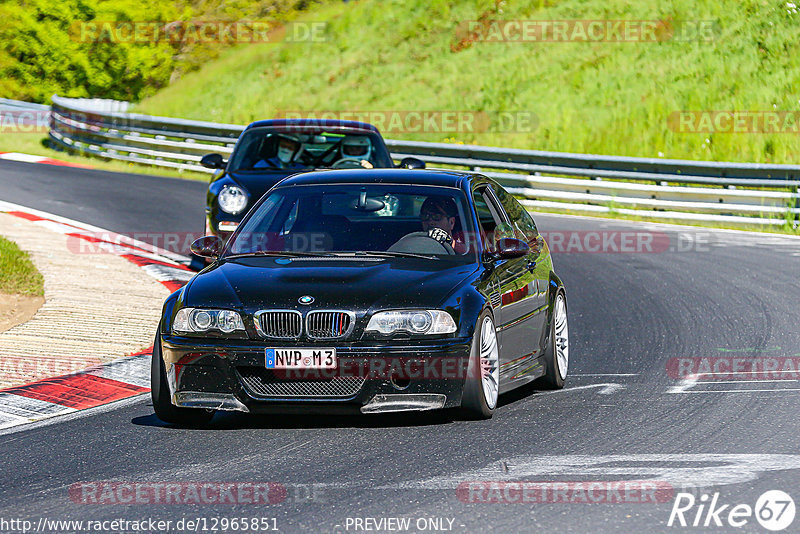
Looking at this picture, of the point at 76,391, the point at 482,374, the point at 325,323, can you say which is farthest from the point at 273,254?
the point at 76,391

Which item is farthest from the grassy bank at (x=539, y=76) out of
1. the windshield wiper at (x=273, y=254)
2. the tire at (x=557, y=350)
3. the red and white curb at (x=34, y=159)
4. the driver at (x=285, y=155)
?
the windshield wiper at (x=273, y=254)

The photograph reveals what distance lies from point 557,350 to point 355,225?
1.62m

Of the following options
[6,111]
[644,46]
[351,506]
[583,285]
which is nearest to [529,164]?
[583,285]

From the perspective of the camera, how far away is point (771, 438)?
676 centimetres

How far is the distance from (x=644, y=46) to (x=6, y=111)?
1724 centimetres

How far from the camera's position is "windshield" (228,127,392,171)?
14.1 m

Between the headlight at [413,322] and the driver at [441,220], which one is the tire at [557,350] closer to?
the driver at [441,220]

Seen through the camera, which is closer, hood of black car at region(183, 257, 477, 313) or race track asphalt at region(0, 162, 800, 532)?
race track asphalt at region(0, 162, 800, 532)

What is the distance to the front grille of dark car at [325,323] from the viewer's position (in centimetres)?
685

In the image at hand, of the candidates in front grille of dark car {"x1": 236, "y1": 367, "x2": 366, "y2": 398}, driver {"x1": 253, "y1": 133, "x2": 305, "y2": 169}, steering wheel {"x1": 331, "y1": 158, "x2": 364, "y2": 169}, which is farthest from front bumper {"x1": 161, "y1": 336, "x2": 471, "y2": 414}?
driver {"x1": 253, "y1": 133, "x2": 305, "y2": 169}

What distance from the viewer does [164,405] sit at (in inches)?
283

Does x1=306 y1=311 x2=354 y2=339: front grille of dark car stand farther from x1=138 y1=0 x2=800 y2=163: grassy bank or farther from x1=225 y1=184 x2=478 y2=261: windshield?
x1=138 y1=0 x2=800 y2=163: grassy bank

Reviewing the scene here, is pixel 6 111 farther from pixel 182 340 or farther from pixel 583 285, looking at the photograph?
pixel 182 340

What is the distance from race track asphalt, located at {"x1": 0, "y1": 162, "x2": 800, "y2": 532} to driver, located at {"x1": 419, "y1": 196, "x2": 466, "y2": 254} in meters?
1.09
